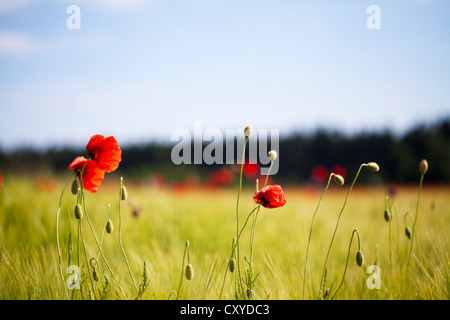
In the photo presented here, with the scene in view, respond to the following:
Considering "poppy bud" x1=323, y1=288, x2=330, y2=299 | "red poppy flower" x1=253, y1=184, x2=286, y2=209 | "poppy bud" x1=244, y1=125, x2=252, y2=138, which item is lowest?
Answer: "poppy bud" x1=323, y1=288, x2=330, y2=299

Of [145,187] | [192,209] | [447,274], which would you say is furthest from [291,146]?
[447,274]

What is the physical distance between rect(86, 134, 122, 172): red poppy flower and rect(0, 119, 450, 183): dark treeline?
217 inches

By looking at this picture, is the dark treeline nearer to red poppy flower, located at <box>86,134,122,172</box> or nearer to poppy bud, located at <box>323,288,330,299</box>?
red poppy flower, located at <box>86,134,122,172</box>

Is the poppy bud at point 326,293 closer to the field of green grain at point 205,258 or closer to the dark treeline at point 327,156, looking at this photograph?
the field of green grain at point 205,258

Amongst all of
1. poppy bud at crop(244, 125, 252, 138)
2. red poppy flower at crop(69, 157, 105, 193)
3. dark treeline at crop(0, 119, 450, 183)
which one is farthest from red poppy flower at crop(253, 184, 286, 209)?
dark treeline at crop(0, 119, 450, 183)

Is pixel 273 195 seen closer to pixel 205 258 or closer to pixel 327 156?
pixel 205 258

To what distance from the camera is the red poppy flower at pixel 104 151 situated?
1.00 meters

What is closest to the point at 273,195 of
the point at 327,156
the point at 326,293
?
the point at 326,293

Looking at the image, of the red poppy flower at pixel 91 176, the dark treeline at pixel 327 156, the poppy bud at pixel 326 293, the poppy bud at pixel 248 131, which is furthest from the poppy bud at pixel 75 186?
the dark treeline at pixel 327 156

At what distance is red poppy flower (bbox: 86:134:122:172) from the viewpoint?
1.00 meters

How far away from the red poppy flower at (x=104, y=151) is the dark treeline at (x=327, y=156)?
18.1 ft

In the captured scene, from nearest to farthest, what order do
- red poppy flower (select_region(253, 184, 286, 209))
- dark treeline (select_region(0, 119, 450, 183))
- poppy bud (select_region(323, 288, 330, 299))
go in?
red poppy flower (select_region(253, 184, 286, 209)) → poppy bud (select_region(323, 288, 330, 299)) → dark treeline (select_region(0, 119, 450, 183))

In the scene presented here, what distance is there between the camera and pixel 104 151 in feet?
3.32

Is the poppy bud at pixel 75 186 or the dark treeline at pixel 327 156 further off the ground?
the poppy bud at pixel 75 186
